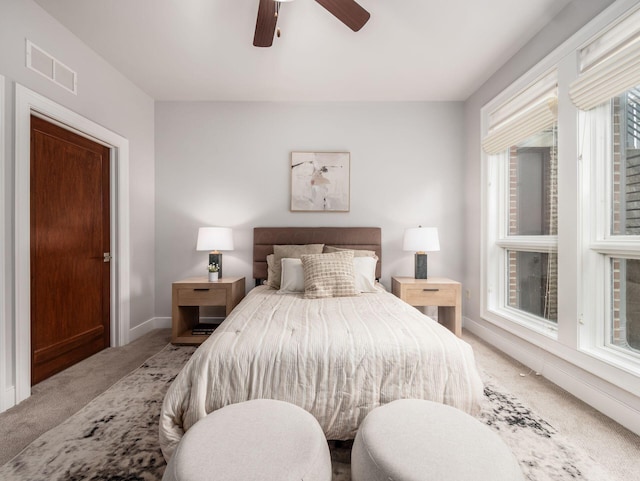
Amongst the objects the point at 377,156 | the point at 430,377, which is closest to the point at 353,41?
the point at 377,156

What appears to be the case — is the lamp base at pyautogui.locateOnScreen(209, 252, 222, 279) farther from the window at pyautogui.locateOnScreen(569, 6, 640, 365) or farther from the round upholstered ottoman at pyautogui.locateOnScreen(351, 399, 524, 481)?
the window at pyautogui.locateOnScreen(569, 6, 640, 365)

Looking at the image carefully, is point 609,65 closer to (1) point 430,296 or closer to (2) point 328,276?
(1) point 430,296

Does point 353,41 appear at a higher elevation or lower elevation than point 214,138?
higher

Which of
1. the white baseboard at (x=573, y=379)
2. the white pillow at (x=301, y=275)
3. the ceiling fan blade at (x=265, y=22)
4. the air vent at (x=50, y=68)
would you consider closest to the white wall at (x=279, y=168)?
the white pillow at (x=301, y=275)

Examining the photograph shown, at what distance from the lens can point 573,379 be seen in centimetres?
212

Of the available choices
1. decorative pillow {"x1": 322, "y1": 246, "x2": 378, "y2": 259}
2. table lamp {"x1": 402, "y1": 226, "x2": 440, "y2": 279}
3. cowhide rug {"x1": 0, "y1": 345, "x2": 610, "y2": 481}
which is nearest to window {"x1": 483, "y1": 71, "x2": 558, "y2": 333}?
table lamp {"x1": 402, "y1": 226, "x2": 440, "y2": 279}

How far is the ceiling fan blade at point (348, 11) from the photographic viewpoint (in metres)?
1.74

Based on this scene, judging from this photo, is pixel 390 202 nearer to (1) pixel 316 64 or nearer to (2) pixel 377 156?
(2) pixel 377 156

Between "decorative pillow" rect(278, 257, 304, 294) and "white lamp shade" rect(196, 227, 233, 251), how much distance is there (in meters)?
0.80

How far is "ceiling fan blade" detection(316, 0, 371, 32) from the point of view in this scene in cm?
174

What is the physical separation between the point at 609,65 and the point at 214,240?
3.34m

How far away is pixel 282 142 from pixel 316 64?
1.00m

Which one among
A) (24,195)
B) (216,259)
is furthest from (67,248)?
(216,259)

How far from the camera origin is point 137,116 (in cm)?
Answer: 339
